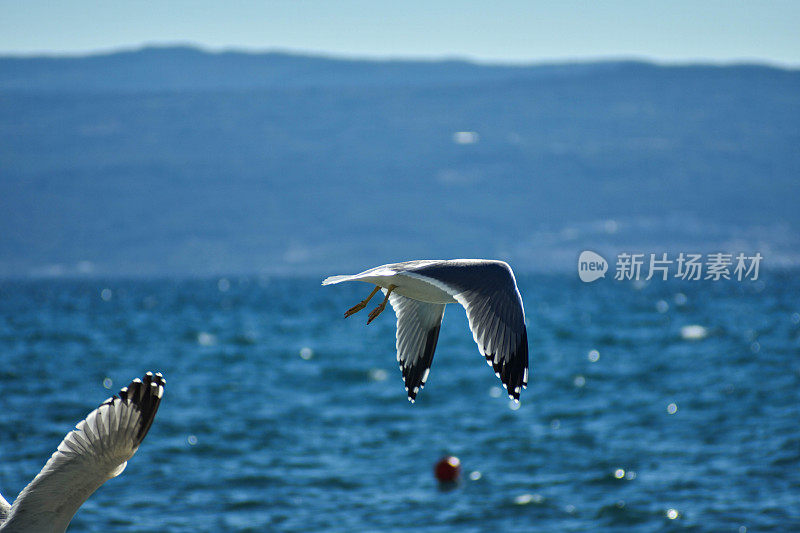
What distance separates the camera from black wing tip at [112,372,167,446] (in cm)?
695

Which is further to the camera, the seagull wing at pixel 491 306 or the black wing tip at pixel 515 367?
the seagull wing at pixel 491 306

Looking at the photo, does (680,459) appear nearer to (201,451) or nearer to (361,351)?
(201,451)

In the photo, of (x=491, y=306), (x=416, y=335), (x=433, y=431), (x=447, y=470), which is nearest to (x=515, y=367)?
(x=491, y=306)

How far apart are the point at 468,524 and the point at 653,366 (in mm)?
21705

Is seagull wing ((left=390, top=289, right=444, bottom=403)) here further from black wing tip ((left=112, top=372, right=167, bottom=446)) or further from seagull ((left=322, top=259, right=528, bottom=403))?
black wing tip ((left=112, top=372, right=167, bottom=446))

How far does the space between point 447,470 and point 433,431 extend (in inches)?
215

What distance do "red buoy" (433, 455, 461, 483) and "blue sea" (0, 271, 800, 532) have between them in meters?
0.36

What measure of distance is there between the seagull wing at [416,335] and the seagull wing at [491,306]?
1.42m

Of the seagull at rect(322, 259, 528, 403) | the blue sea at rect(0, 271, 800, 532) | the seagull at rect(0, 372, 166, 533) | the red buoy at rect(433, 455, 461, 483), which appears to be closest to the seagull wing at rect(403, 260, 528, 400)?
the seagull at rect(322, 259, 528, 403)

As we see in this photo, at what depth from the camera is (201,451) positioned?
2402 cm

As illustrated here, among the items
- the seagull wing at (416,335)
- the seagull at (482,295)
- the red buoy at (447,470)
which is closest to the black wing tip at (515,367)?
the seagull at (482,295)

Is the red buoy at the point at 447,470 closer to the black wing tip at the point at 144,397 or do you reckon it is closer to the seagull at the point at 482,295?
the seagull at the point at 482,295

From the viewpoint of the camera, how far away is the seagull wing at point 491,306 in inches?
281

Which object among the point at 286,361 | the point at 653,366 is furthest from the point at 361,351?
the point at 653,366
